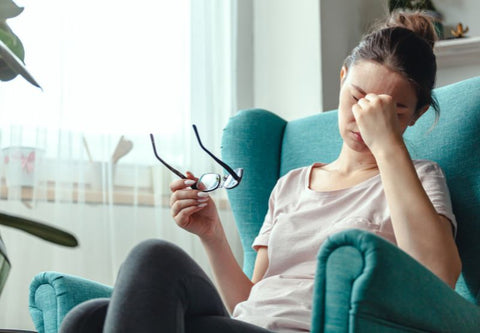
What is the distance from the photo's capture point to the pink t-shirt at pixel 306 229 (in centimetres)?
113

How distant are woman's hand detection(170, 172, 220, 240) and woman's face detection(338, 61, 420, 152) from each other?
0.31 m

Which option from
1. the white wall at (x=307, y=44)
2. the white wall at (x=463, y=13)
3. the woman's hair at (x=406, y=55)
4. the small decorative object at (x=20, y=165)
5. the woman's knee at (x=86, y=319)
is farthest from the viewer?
the white wall at (x=463, y=13)

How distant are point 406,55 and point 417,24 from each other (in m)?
0.21

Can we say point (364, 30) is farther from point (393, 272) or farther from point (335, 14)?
point (393, 272)

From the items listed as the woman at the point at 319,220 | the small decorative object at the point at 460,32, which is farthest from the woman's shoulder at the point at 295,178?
the small decorative object at the point at 460,32

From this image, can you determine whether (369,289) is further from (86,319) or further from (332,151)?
(332,151)

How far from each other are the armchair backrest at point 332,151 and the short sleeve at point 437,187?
8 centimetres

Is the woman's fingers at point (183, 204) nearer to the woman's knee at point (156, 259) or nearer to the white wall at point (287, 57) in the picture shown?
the woman's knee at point (156, 259)

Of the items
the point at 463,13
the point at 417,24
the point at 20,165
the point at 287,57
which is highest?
the point at 463,13

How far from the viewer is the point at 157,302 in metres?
0.82

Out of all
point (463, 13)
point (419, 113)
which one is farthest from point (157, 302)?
point (463, 13)

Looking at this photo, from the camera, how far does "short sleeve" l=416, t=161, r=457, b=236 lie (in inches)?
46.2

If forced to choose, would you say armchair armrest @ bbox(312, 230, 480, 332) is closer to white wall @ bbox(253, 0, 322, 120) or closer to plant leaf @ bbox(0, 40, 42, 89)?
plant leaf @ bbox(0, 40, 42, 89)

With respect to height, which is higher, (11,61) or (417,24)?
(417,24)
